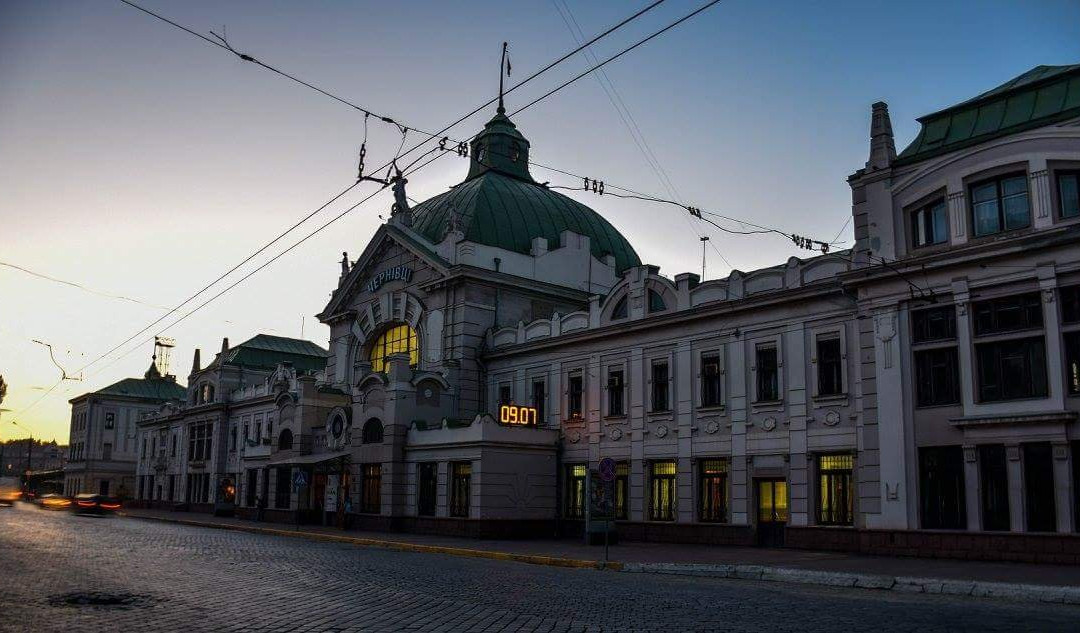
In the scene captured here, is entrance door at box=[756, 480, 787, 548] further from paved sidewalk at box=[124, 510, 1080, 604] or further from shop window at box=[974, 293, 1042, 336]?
shop window at box=[974, 293, 1042, 336]

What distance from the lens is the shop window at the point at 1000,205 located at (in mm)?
25406

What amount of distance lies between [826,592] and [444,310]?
29.3 metres

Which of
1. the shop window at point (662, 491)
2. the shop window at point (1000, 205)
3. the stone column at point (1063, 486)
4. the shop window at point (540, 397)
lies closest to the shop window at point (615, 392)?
the shop window at point (662, 491)

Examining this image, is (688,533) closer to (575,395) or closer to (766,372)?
(766,372)

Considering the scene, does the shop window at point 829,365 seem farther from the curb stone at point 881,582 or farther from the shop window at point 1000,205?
the curb stone at point 881,582

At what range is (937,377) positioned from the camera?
26531 millimetres

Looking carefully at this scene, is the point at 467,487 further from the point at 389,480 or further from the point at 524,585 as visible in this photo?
the point at 524,585

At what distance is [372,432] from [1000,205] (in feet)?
93.6

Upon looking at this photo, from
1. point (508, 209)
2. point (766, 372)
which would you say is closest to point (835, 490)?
point (766, 372)

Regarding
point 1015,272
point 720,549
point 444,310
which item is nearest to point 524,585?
point 720,549

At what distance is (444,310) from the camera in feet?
148

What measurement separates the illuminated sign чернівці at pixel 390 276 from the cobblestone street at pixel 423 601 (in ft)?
80.2

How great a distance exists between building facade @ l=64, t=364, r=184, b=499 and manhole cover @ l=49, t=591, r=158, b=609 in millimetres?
88704

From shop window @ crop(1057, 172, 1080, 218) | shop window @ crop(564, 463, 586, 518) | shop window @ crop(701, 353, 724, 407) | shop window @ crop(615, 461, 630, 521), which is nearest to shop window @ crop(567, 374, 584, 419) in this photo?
shop window @ crop(564, 463, 586, 518)
